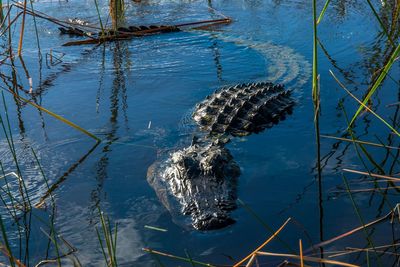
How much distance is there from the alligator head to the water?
0.10 metres

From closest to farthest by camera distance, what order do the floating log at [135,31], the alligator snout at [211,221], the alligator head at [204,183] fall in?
the alligator snout at [211,221]
the alligator head at [204,183]
the floating log at [135,31]

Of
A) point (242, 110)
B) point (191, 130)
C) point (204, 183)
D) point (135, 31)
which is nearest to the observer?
point (204, 183)

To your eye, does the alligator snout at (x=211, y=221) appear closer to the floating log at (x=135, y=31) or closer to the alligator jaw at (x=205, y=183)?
the alligator jaw at (x=205, y=183)

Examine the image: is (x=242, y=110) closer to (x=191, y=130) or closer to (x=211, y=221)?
(x=191, y=130)

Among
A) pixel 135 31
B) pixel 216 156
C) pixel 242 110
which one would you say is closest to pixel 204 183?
Result: pixel 216 156

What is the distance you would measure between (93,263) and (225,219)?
2.87 ft

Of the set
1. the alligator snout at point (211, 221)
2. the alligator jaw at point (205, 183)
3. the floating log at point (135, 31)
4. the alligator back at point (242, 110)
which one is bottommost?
the alligator snout at point (211, 221)

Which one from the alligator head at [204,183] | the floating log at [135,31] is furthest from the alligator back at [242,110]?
the floating log at [135,31]

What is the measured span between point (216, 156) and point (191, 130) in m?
1.03

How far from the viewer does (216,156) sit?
13.0 ft

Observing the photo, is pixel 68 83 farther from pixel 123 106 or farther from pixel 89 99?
pixel 123 106

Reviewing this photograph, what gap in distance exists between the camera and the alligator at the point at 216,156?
11.5 feet

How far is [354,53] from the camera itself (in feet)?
21.7

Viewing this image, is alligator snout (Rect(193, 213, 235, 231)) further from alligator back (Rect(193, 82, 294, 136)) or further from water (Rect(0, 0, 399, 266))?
alligator back (Rect(193, 82, 294, 136))
